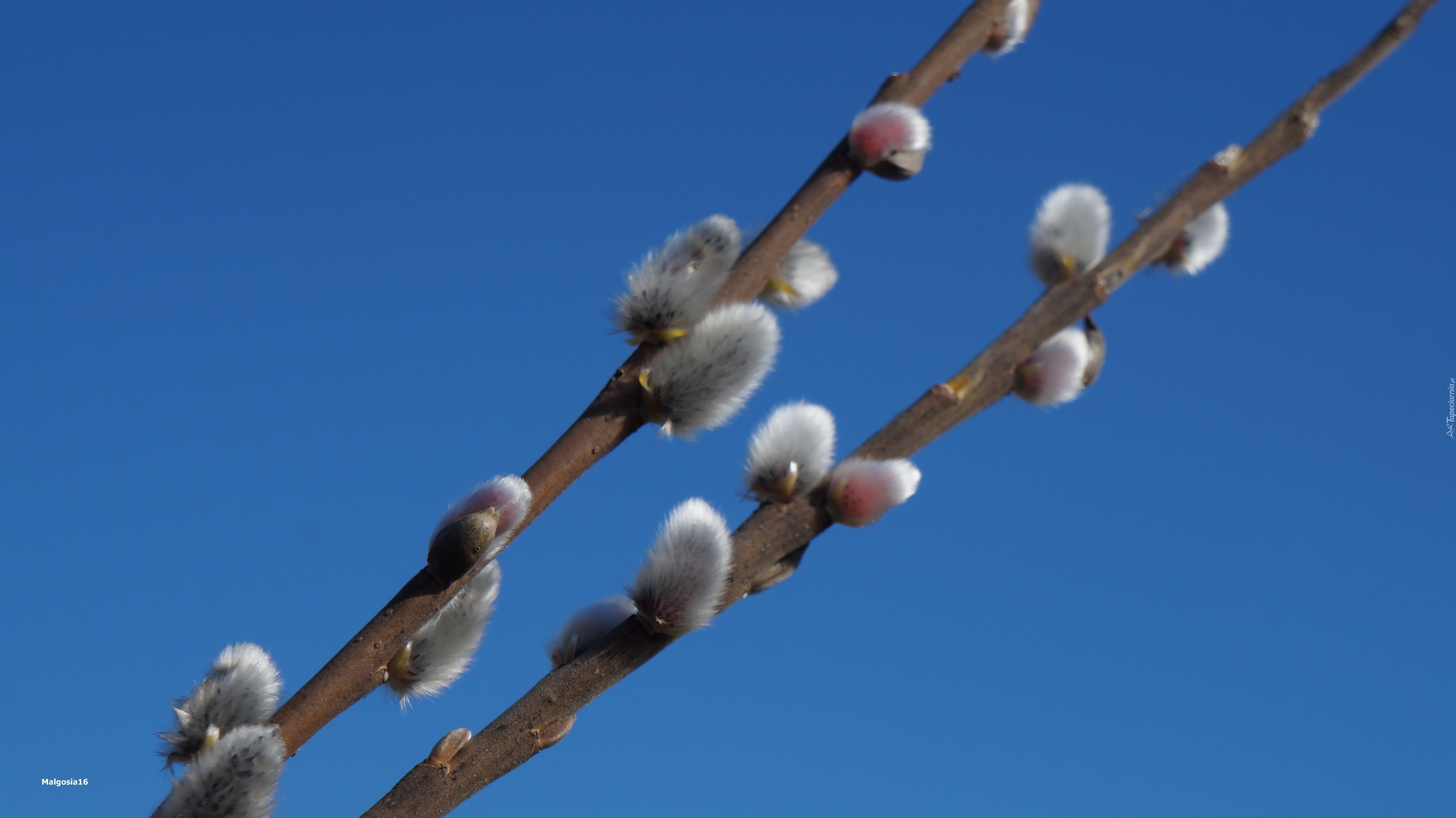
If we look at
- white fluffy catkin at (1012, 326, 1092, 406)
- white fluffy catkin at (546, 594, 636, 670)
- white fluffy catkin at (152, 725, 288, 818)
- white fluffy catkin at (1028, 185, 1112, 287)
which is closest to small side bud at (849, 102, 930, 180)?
white fluffy catkin at (1028, 185, 1112, 287)

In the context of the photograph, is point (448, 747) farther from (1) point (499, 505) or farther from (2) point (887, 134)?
(2) point (887, 134)

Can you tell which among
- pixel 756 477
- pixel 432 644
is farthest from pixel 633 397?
pixel 432 644

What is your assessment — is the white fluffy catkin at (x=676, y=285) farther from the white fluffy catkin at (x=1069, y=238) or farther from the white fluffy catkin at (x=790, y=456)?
the white fluffy catkin at (x=1069, y=238)

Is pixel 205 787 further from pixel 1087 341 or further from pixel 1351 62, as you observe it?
pixel 1351 62

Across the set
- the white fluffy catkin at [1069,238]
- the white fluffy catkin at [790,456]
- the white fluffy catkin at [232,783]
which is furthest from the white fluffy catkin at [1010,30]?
the white fluffy catkin at [232,783]

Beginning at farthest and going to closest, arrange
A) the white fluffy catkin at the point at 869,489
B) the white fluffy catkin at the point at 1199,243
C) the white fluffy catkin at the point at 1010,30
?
the white fluffy catkin at the point at 1010,30, the white fluffy catkin at the point at 1199,243, the white fluffy catkin at the point at 869,489

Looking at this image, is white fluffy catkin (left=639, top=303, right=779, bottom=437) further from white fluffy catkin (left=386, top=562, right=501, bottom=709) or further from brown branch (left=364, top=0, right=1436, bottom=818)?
white fluffy catkin (left=386, top=562, right=501, bottom=709)

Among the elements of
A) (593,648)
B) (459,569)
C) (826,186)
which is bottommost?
(593,648)
